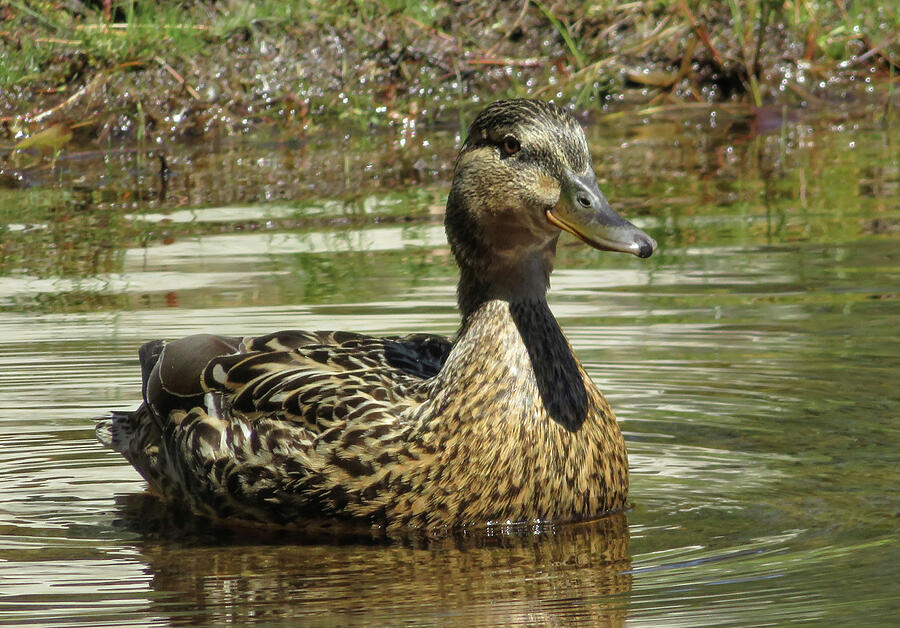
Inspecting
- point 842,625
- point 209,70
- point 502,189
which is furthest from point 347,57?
point 842,625

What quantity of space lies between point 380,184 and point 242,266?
216cm

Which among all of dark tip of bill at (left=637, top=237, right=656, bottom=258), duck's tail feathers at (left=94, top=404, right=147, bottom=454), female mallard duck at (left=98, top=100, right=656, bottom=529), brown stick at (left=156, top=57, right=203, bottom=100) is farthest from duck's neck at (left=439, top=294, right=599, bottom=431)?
brown stick at (left=156, top=57, right=203, bottom=100)

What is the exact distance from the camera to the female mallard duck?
515 centimetres

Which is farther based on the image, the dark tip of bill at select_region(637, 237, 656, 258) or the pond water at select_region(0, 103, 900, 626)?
the dark tip of bill at select_region(637, 237, 656, 258)

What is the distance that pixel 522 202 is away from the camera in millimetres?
5195

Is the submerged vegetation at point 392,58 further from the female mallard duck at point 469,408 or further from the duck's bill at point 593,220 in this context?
the duck's bill at point 593,220

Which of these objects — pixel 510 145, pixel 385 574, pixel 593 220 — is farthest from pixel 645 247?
pixel 385 574

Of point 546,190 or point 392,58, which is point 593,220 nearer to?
point 546,190

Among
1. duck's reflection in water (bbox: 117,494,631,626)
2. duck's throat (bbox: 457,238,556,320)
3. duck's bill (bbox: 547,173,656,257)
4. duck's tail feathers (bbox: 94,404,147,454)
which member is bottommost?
duck's reflection in water (bbox: 117,494,631,626)

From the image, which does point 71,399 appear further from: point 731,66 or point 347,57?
point 731,66

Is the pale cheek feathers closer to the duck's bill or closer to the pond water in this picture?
the duck's bill

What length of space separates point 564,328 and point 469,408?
2256mm

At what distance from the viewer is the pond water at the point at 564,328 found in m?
4.52

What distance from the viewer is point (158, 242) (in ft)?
29.6
